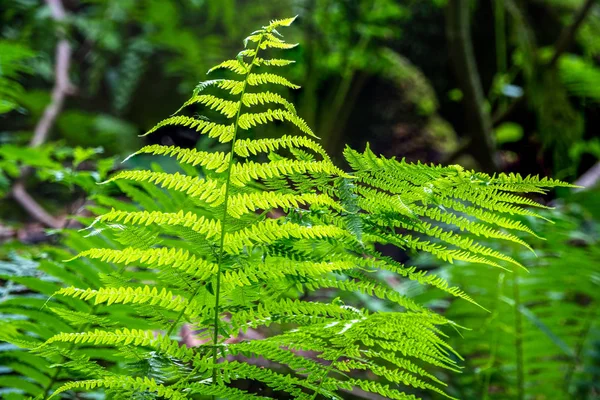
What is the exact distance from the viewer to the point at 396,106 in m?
4.74

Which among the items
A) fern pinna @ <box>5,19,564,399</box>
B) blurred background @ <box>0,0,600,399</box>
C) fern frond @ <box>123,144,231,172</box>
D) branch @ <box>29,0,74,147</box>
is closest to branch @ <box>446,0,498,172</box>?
blurred background @ <box>0,0,600,399</box>

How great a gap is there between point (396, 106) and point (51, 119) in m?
2.92

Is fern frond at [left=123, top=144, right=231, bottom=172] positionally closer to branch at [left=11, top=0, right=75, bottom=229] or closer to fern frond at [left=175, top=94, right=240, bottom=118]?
fern frond at [left=175, top=94, right=240, bottom=118]

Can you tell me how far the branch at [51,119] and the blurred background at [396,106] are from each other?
0.03 ft

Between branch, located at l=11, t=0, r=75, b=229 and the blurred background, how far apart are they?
1cm

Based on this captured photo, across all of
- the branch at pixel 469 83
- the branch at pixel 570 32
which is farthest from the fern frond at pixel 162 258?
the branch at pixel 570 32

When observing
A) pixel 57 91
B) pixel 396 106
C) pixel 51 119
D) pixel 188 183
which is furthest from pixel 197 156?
pixel 396 106

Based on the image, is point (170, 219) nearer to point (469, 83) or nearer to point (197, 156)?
point (197, 156)

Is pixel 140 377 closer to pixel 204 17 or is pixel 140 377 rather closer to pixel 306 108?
pixel 306 108

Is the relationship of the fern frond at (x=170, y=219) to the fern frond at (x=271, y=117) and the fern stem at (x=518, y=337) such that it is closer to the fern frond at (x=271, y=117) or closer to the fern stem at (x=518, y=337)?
the fern frond at (x=271, y=117)

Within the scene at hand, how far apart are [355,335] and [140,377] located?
0.79ft

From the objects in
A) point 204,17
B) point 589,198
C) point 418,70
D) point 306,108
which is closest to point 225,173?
point 589,198

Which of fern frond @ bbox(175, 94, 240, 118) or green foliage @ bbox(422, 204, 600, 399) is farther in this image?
green foliage @ bbox(422, 204, 600, 399)

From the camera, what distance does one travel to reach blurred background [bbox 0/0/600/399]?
5.42 ft
